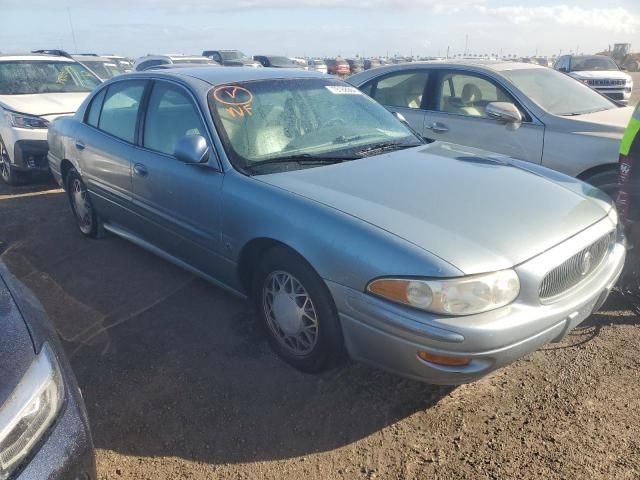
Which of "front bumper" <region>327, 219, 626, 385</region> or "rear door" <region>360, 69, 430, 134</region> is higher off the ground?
"rear door" <region>360, 69, 430, 134</region>

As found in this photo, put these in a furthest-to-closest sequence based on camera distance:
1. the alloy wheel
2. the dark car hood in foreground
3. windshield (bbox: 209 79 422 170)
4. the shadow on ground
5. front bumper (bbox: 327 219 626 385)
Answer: windshield (bbox: 209 79 422 170) → the alloy wheel → the shadow on ground → front bumper (bbox: 327 219 626 385) → the dark car hood in foreground

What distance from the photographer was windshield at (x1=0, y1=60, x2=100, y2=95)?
24.3 feet

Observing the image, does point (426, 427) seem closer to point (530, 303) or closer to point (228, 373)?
point (530, 303)

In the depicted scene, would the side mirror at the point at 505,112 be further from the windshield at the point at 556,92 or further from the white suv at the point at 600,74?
the white suv at the point at 600,74

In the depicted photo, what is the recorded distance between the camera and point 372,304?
2367 millimetres

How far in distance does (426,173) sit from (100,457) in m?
2.23

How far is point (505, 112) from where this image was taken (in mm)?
4762

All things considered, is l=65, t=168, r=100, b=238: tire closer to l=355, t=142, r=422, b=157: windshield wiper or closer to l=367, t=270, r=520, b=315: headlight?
l=355, t=142, r=422, b=157: windshield wiper

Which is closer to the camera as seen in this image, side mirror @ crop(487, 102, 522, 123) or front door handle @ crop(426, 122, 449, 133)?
side mirror @ crop(487, 102, 522, 123)

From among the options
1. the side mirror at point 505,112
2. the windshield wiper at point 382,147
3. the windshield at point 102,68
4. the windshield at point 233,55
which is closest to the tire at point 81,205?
the windshield wiper at point 382,147

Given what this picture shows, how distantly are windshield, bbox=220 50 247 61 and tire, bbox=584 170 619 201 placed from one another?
21.0 m

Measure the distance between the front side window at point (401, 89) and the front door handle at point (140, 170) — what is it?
3.05 meters

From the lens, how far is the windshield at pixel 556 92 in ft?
16.4

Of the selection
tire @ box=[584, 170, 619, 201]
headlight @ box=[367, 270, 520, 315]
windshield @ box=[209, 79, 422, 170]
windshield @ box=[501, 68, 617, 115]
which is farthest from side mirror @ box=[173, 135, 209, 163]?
windshield @ box=[501, 68, 617, 115]
